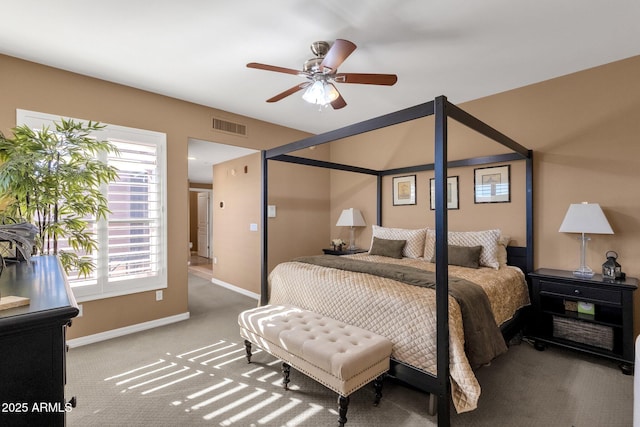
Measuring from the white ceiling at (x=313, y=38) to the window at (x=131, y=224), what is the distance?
26.4 inches

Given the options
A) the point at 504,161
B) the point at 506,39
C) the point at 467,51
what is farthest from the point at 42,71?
the point at 504,161

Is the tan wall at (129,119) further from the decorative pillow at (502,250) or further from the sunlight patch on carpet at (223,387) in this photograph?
the decorative pillow at (502,250)

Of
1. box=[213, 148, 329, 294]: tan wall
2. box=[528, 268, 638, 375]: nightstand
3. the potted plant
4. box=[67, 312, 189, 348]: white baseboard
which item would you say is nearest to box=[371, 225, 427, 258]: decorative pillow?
box=[528, 268, 638, 375]: nightstand

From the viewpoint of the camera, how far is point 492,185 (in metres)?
3.80

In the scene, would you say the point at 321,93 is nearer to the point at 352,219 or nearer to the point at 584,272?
the point at 352,219

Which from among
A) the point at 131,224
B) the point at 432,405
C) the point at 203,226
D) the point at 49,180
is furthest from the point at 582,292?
the point at 203,226

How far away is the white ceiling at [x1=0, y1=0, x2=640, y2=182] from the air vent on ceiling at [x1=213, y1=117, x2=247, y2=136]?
738mm

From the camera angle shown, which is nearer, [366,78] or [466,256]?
[366,78]

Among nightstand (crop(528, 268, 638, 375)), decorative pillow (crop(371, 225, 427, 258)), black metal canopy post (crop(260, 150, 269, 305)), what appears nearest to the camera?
nightstand (crop(528, 268, 638, 375))

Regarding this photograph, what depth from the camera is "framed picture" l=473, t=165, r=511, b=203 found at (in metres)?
3.69

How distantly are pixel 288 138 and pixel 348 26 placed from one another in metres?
2.85

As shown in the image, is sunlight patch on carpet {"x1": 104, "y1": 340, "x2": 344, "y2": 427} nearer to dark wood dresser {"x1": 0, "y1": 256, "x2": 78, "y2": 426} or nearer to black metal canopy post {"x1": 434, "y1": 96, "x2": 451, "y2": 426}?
black metal canopy post {"x1": 434, "y1": 96, "x2": 451, "y2": 426}

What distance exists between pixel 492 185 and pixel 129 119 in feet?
14.3

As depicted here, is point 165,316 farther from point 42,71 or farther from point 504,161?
point 504,161
